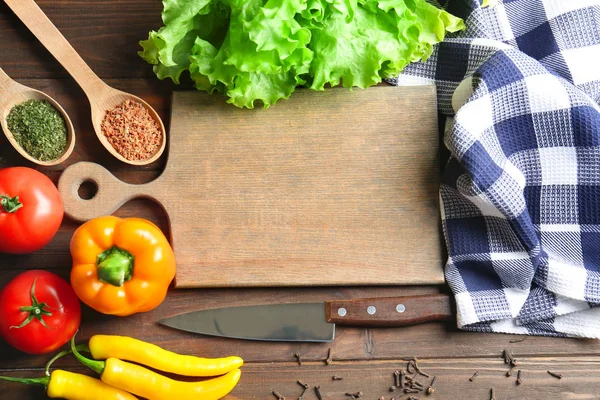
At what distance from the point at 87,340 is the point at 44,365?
0.34ft

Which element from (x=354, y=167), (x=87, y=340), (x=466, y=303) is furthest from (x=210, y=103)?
(x=466, y=303)

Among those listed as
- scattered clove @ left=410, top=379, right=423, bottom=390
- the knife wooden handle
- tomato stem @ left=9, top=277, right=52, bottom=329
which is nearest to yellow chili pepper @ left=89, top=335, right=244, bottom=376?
tomato stem @ left=9, top=277, right=52, bottom=329

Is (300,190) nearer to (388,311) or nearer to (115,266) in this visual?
(388,311)

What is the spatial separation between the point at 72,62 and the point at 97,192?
0.98 feet

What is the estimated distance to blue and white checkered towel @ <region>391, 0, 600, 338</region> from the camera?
138 cm

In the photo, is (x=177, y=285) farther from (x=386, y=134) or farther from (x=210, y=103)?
(x=386, y=134)

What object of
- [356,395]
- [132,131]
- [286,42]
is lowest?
[356,395]

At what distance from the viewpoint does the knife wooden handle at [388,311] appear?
1.40m

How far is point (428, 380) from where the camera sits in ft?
4.65

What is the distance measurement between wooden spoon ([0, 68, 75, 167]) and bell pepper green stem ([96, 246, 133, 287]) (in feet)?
0.88

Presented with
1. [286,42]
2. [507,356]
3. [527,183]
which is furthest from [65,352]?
[527,183]

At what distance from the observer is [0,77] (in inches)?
56.9

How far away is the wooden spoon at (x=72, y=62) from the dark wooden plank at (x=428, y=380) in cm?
56

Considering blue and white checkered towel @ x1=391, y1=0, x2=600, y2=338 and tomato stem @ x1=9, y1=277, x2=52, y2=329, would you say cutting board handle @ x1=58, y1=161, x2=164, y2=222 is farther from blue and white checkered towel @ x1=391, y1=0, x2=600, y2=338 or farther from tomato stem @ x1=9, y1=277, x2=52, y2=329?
blue and white checkered towel @ x1=391, y1=0, x2=600, y2=338
